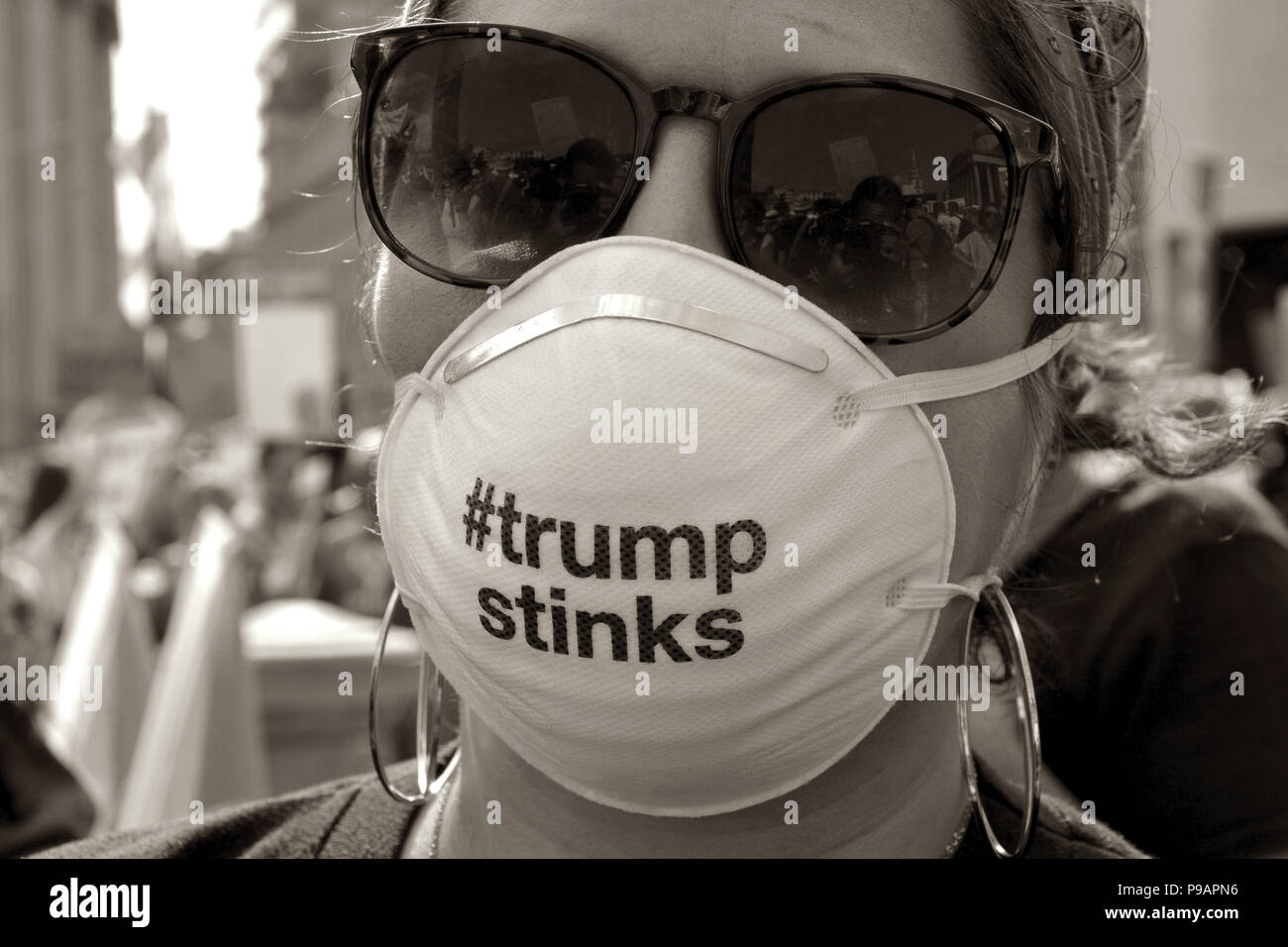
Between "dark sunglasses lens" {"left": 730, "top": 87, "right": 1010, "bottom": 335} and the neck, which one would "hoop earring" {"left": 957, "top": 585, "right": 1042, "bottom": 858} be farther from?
"dark sunglasses lens" {"left": 730, "top": 87, "right": 1010, "bottom": 335}

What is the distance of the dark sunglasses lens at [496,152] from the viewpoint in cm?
119

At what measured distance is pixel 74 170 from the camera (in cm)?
2697

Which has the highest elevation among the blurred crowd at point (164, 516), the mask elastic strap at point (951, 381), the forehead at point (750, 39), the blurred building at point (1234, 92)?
the blurred building at point (1234, 92)

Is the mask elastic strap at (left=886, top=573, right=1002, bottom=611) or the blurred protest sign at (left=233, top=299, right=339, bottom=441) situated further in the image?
the blurred protest sign at (left=233, top=299, right=339, bottom=441)

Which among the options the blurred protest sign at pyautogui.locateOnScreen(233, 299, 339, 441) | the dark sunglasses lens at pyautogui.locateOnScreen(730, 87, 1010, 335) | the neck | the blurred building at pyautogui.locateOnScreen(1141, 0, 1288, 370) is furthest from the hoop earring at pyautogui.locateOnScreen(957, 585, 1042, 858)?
the blurred protest sign at pyautogui.locateOnScreen(233, 299, 339, 441)

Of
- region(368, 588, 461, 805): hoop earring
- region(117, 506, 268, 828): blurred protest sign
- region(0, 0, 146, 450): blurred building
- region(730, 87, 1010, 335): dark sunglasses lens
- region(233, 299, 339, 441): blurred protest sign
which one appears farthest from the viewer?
region(0, 0, 146, 450): blurred building

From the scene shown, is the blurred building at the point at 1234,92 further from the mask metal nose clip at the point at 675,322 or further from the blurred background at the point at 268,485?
the mask metal nose clip at the point at 675,322

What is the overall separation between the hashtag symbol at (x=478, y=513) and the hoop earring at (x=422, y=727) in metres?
0.22

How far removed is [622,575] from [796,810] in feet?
1.14

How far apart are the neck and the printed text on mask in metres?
0.24

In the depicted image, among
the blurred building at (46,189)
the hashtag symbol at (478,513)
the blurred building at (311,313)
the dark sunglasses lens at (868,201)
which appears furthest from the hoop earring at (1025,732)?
the blurred building at (46,189)

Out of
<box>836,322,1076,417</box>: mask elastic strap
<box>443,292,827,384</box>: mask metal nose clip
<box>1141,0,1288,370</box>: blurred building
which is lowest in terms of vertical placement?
<box>836,322,1076,417</box>: mask elastic strap

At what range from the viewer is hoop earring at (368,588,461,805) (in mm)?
1346
